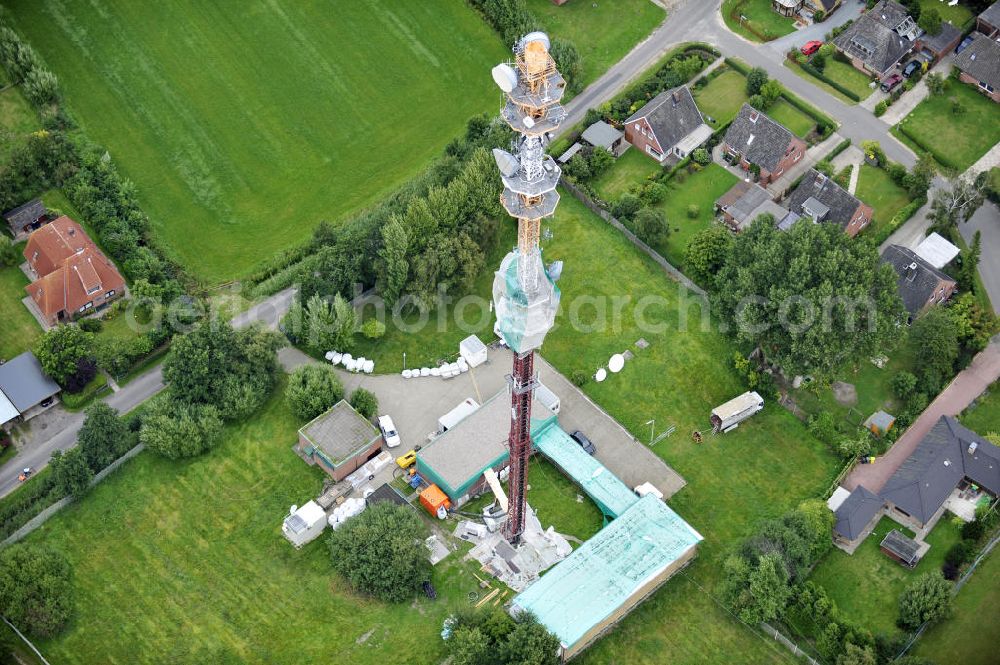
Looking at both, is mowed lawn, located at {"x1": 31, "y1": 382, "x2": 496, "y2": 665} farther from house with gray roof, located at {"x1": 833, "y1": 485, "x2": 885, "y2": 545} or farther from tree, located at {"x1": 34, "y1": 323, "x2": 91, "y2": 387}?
house with gray roof, located at {"x1": 833, "y1": 485, "x2": 885, "y2": 545}

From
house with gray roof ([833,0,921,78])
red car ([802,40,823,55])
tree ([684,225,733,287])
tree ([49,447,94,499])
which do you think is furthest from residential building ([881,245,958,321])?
tree ([49,447,94,499])

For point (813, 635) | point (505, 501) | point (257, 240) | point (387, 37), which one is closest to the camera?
point (813, 635)

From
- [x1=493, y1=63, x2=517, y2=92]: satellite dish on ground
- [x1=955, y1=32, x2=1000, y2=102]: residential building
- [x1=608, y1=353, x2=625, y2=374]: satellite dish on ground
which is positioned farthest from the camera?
[x1=955, y1=32, x2=1000, y2=102]: residential building

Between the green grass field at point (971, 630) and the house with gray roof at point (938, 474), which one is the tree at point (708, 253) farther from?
the green grass field at point (971, 630)

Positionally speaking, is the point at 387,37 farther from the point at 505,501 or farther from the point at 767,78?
the point at 505,501

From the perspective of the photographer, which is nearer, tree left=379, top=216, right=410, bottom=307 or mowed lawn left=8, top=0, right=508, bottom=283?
tree left=379, top=216, right=410, bottom=307

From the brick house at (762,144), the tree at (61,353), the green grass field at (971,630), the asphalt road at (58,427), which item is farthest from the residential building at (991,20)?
the tree at (61,353)

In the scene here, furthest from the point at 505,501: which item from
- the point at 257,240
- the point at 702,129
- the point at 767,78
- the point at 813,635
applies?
the point at 767,78
